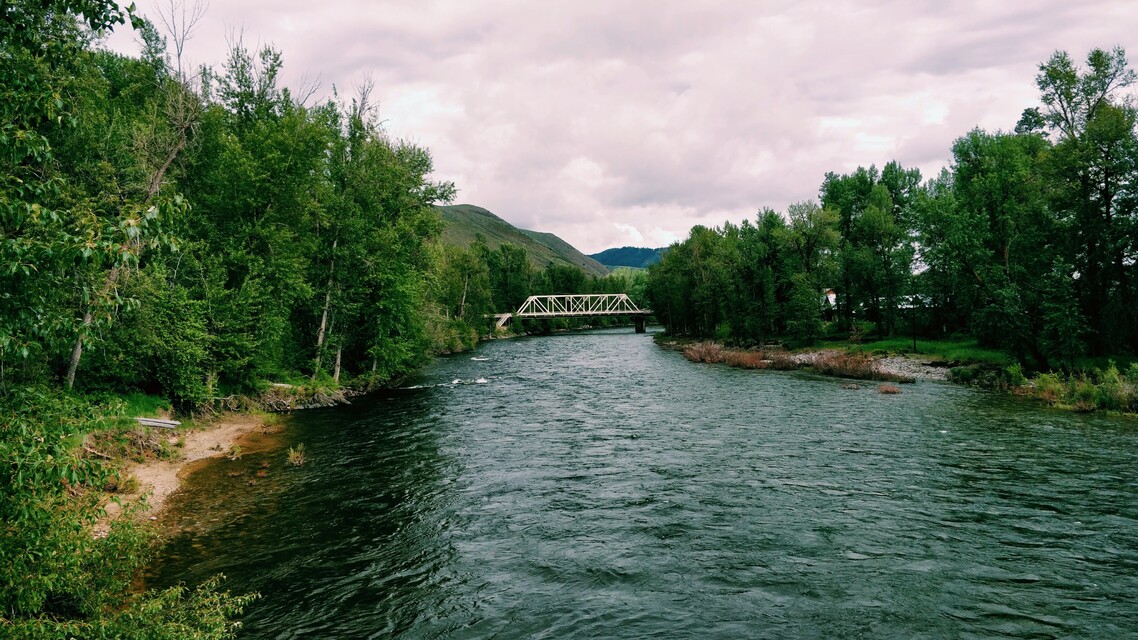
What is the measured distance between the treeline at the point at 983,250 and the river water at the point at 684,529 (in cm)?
1604

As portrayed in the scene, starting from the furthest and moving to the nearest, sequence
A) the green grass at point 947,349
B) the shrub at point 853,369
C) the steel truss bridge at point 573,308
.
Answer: the steel truss bridge at point 573,308
the green grass at point 947,349
the shrub at point 853,369

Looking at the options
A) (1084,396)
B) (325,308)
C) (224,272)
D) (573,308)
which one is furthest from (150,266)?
(573,308)

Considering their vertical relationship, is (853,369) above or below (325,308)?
below

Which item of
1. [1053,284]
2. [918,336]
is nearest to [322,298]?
[1053,284]

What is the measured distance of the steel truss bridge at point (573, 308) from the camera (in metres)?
141

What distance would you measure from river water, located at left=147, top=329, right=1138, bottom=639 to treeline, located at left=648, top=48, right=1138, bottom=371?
631 inches

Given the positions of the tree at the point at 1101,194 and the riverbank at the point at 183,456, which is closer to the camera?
the riverbank at the point at 183,456

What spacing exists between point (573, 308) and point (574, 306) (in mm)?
2124

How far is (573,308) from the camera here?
568 feet

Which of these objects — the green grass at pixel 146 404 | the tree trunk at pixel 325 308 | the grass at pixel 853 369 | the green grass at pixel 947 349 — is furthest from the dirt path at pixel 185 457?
the green grass at pixel 947 349

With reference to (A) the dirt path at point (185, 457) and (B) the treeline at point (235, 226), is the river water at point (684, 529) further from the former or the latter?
(B) the treeline at point (235, 226)

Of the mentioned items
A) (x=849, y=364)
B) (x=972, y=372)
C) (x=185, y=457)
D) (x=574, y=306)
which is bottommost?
(x=185, y=457)

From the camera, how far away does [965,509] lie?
16.8 meters

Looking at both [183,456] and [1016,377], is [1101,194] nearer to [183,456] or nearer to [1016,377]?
[1016,377]
